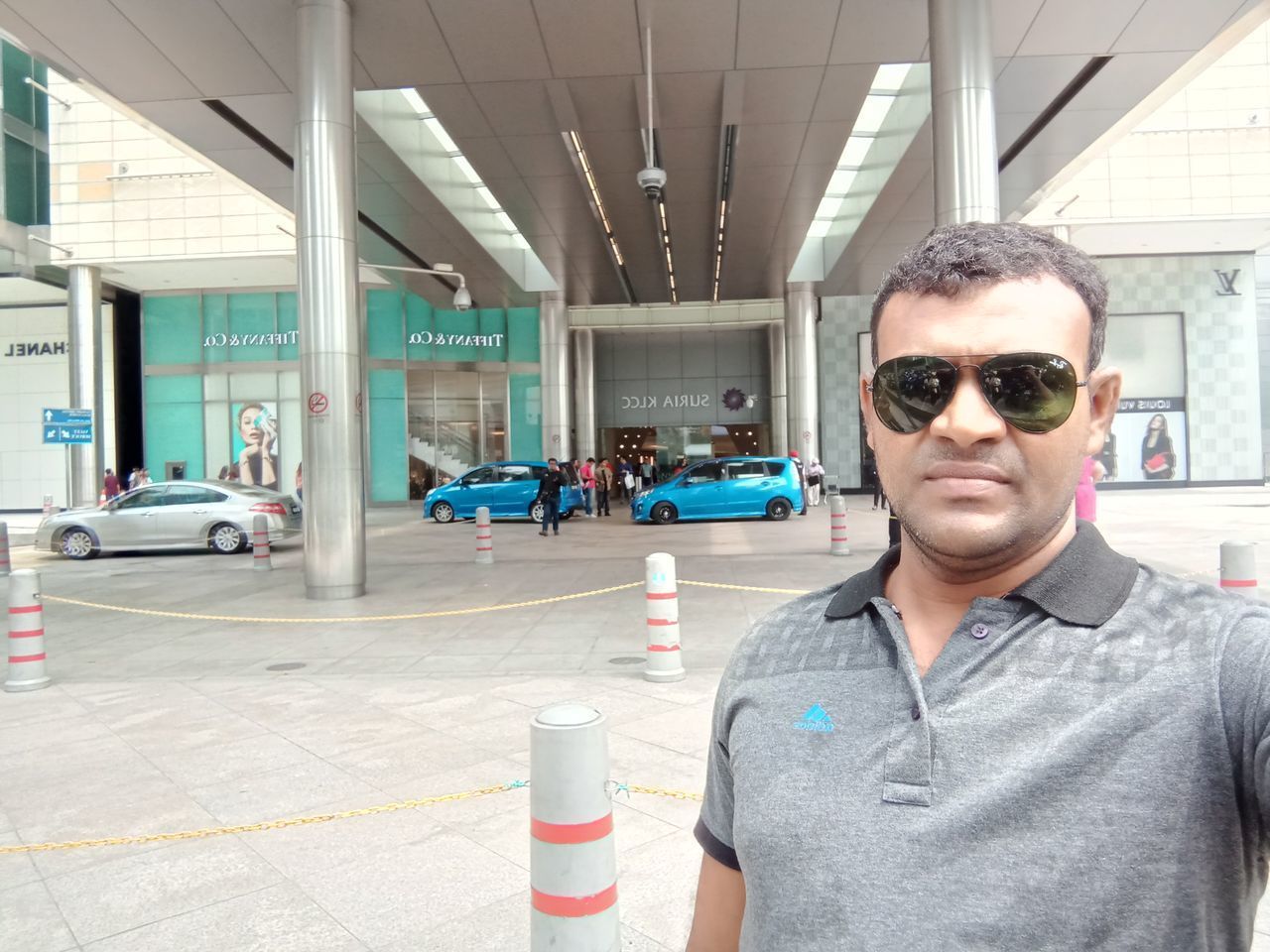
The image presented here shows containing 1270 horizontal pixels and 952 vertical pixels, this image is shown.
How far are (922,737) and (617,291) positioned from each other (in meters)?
29.6

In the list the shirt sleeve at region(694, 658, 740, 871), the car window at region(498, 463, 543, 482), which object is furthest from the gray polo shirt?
the car window at region(498, 463, 543, 482)

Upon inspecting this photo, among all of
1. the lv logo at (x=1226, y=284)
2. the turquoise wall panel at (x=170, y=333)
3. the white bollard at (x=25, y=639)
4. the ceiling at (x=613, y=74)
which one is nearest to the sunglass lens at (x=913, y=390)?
the white bollard at (x=25, y=639)

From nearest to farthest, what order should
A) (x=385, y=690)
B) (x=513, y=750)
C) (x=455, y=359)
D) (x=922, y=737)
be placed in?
1. (x=922, y=737)
2. (x=513, y=750)
3. (x=385, y=690)
4. (x=455, y=359)

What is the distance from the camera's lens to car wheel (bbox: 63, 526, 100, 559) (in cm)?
1683

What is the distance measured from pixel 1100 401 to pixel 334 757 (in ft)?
16.3

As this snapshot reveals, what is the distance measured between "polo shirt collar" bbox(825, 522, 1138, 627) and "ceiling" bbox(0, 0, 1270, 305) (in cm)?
1124

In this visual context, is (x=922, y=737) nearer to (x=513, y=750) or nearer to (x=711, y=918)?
(x=711, y=918)

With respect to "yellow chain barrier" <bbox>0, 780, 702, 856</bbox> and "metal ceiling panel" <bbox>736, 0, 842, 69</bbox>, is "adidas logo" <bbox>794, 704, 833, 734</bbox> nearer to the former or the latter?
"yellow chain barrier" <bbox>0, 780, 702, 856</bbox>

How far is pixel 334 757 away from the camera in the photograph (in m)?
5.17

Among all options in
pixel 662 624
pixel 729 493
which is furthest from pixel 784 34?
pixel 729 493

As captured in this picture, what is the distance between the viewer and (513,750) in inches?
203

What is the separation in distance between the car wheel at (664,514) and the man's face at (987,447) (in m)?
21.5

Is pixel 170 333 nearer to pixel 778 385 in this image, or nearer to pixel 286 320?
pixel 286 320

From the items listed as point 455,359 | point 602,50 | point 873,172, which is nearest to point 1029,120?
point 873,172
